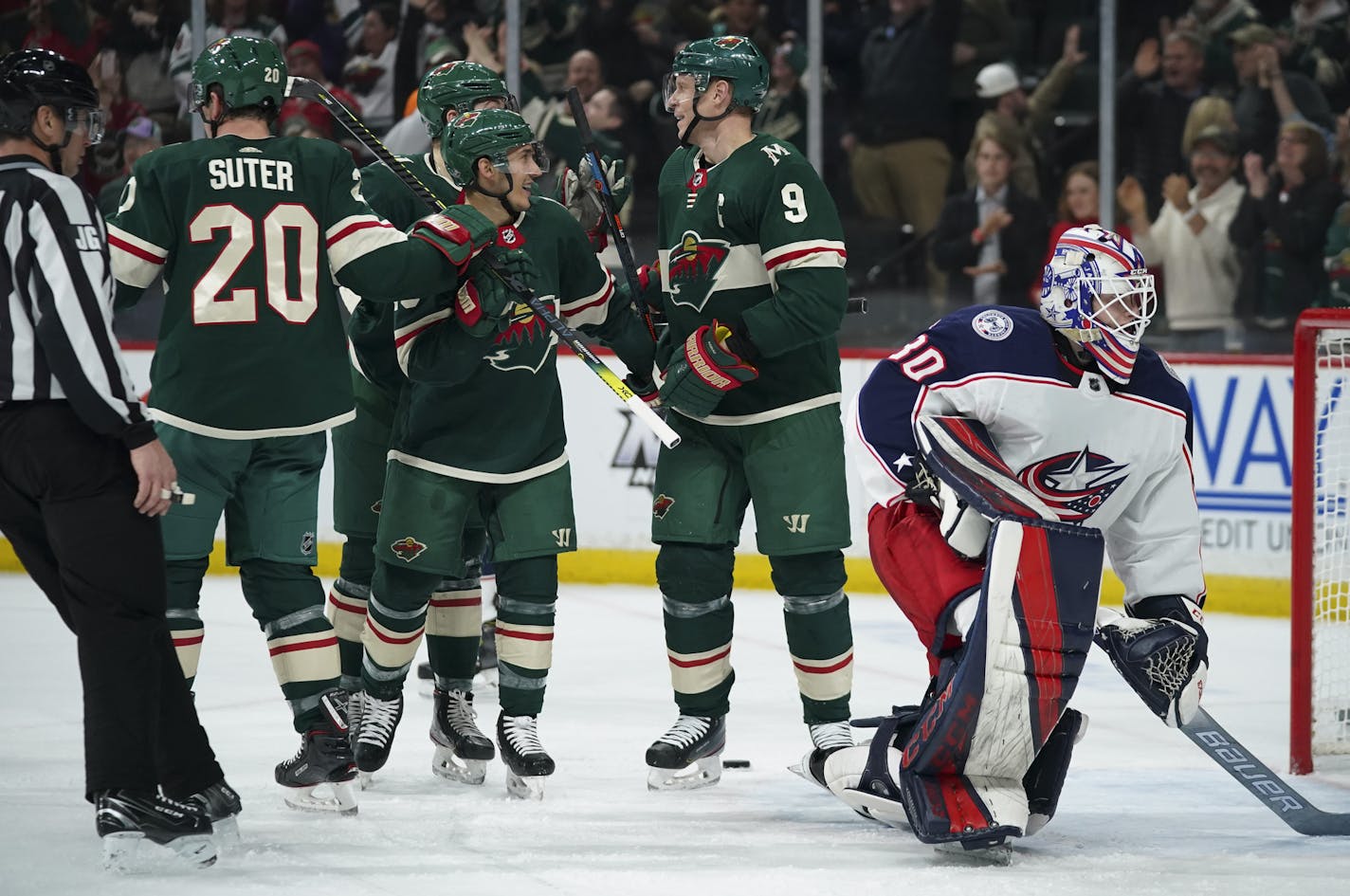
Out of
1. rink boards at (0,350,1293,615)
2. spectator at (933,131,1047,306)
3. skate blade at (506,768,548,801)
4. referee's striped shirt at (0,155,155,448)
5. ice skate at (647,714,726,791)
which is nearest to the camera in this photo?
referee's striped shirt at (0,155,155,448)

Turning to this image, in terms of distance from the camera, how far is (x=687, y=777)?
3.44 meters

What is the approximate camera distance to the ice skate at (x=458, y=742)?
3422mm

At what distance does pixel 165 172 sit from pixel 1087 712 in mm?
2397

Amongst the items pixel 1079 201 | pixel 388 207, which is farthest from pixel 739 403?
pixel 1079 201

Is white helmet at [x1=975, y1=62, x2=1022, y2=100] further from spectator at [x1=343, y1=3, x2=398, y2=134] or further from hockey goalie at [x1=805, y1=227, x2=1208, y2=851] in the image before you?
hockey goalie at [x1=805, y1=227, x2=1208, y2=851]

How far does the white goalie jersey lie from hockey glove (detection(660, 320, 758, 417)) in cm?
38

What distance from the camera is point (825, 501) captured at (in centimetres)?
343

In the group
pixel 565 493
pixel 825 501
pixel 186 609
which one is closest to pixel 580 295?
pixel 565 493

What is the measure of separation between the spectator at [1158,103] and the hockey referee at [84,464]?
168 inches

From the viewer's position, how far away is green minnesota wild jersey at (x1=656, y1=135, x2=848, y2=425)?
3.34 meters

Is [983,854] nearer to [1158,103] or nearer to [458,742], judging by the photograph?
[458,742]

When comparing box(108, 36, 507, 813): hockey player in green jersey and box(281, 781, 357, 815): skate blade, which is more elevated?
box(108, 36, 507, 813): hockey player in green jersey

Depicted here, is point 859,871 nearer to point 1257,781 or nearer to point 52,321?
point 1257,781

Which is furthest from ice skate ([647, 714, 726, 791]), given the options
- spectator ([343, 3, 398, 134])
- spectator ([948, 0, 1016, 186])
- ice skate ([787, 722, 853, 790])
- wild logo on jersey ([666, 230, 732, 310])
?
spectator ([343, 3, 398, 134])
